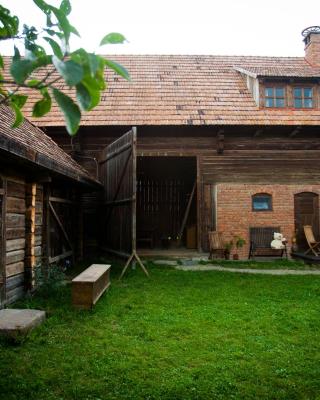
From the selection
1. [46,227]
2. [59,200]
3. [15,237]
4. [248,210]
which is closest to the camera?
[15,237]

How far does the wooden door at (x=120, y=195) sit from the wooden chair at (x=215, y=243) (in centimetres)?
299

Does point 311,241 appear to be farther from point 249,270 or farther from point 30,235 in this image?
point 30,235

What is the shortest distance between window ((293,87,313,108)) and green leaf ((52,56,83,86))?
1331 cm

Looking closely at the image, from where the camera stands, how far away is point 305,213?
12.9 metres

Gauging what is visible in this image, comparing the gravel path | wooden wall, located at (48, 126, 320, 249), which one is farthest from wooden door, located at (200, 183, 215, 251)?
the gravel path

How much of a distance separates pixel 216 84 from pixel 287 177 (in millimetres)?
4448

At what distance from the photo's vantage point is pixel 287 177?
1275 cm

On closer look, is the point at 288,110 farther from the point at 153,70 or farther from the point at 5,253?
the point at 5,253

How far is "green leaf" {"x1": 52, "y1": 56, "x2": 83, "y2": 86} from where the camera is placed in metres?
1.05

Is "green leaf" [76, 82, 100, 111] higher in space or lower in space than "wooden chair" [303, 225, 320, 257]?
higher

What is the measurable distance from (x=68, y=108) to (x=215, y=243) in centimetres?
1103

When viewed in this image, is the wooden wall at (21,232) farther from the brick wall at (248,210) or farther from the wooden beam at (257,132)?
the wooden beam at (257,132)

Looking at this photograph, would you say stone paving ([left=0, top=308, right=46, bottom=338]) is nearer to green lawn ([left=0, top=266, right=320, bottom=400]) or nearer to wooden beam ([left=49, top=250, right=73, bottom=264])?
green lawn ([left=0, top=266, right=320, bottom=400])

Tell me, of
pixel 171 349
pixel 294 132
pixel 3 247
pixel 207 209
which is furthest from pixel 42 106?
pixel 294 132
